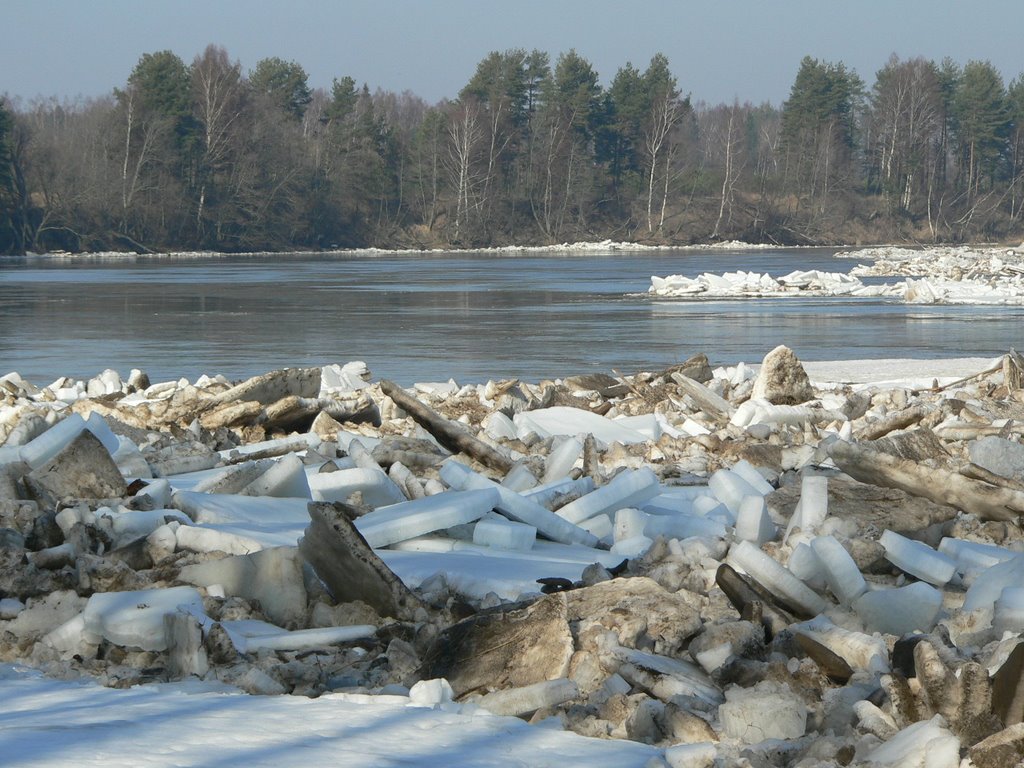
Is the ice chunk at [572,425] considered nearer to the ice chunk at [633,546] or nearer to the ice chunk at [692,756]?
the ice chunk at [633,546]

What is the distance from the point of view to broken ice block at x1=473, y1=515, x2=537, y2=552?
4148 millimetres

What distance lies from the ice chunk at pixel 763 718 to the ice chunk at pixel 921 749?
0.63 feet

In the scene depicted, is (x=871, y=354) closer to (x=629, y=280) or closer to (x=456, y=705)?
(x=456, y=705)

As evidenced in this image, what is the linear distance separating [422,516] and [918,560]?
5.08 ft

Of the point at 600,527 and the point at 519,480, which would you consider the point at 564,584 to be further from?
the point at 519,480

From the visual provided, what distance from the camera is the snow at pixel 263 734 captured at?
2.49 meters

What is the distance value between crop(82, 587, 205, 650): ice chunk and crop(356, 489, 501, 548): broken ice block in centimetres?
77

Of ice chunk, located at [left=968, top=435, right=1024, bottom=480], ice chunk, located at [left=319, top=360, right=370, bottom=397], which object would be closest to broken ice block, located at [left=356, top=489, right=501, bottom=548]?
ice chunk, located at [left=968, top=435, right=1024, bottom=480]

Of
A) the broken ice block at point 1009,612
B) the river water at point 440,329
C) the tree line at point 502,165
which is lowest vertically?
the river water at point 440,329

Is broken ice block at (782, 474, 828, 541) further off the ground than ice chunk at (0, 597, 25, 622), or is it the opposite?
broken ice block at (782, 474, 828, 541)

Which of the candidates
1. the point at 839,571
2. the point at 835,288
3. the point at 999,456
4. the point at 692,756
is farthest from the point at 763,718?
the point at 835,288

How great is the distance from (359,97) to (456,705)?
90167 mm

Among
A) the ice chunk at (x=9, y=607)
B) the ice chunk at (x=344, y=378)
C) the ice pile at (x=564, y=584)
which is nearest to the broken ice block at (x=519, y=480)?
the ice pile at (x=564, y=584)

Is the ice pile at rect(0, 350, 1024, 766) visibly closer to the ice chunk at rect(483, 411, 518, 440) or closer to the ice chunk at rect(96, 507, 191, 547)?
the ice chunk at rect(96, 507, 191, 547)
